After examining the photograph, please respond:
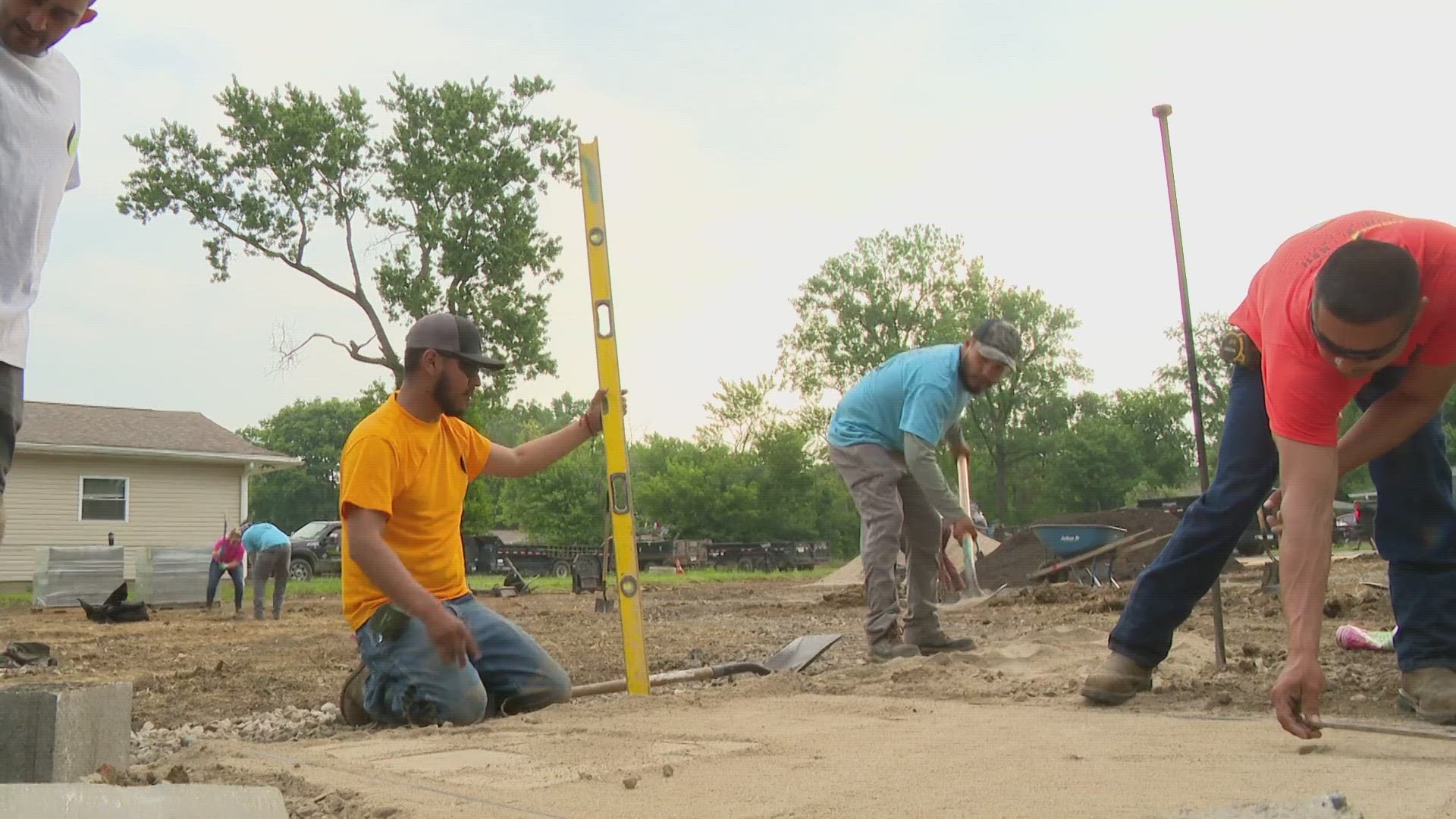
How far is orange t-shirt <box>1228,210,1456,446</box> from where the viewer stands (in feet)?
8.61

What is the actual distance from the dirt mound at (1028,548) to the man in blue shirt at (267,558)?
915cm

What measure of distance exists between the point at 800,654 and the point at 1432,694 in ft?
9.80

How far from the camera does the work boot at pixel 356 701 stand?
14.5 feet

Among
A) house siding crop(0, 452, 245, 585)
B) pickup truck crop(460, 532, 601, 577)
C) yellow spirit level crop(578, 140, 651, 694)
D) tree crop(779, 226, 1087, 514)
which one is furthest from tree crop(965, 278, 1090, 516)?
yellow spirit level crop(578, 140, 651, 694)

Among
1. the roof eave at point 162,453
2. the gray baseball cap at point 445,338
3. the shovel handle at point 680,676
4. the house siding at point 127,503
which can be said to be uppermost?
the roof eave at point 162,453

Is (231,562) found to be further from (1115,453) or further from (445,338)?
(1115,453)

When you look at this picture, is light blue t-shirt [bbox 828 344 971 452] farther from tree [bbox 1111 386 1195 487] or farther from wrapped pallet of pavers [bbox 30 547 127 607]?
tree [bbox 1111 386 1195 487]

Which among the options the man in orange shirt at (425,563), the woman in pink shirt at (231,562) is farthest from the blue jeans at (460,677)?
the woman in pink shirt at (231,562)

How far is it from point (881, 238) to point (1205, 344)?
24.4m

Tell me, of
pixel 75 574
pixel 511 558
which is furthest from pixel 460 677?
pixel 511 558

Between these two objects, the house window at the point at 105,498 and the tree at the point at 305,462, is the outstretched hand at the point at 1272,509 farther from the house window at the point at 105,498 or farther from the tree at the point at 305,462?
the tree at the point at 305,462

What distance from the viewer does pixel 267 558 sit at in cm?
1402

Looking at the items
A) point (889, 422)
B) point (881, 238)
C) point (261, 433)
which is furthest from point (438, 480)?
point (261, 433)

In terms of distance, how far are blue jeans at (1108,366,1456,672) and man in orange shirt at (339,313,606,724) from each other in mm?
2132
